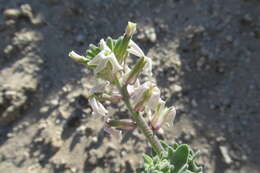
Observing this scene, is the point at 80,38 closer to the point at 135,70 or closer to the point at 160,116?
the point at 160,116

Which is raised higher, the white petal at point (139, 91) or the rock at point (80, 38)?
the rock at point (80, 38)

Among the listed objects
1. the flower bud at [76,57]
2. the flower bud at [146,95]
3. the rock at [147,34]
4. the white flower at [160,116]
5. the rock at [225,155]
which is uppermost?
the rock at [147,34]

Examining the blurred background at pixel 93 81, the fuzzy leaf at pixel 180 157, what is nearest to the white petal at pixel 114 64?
the fuzzy leaf at pixel 180 157

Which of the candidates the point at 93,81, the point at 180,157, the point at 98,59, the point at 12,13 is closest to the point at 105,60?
the point at 98,59

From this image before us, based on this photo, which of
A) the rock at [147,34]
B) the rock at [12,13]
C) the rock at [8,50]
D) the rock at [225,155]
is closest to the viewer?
the rock at [225,155]

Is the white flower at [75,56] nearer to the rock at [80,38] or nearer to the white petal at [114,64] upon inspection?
the white petal at [114,64]

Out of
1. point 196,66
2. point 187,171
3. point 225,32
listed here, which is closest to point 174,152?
point 187,171
